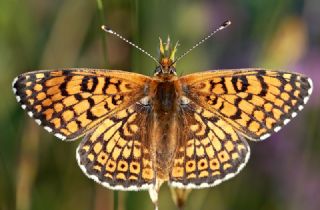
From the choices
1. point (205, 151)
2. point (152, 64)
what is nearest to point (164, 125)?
point (205, 151)

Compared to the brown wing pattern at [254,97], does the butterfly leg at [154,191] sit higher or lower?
lower

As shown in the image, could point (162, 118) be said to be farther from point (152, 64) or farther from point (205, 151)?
point (152, 64)

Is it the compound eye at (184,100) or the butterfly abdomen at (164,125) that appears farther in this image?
the compound eye at (184,100)

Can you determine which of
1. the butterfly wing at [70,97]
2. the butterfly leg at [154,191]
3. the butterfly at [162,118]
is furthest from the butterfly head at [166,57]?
the butterfly leg at [154,191]

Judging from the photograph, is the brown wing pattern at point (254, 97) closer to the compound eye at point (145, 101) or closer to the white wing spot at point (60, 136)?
the compound eye at point (145, 101)

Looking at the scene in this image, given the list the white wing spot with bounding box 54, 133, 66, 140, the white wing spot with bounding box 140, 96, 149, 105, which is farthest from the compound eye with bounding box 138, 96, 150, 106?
the white wing spot with bounding box 54, 133, 66, 140

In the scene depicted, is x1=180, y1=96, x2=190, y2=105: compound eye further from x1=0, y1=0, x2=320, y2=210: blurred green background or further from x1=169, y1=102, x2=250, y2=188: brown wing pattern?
x1=0, y1=0, x2=320, y2=210: blurred green background

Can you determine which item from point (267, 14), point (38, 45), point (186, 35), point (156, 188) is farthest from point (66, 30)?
point (156, 188)
